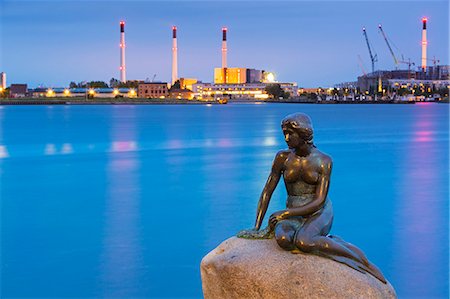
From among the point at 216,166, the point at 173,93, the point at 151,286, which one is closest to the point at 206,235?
the point at 151,286

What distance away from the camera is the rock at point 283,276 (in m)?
5.48

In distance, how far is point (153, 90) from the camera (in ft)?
589

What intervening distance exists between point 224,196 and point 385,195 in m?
3.71

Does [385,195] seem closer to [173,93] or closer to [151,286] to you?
[151,286]

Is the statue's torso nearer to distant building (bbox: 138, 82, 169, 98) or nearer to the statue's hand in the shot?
the statue's hand

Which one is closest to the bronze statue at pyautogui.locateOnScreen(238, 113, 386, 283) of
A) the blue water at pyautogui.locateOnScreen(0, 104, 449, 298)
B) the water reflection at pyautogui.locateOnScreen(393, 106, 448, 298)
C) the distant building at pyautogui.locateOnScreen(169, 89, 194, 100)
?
the blue water at pyautogui.locateOnScreen(0, 104, 449, 298)

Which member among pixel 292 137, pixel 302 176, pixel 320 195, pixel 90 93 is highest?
pixel 90 93

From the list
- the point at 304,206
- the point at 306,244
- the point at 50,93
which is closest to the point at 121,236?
the point at 304,206

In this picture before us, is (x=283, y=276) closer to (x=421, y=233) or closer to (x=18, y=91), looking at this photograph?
(x=421, y=233)

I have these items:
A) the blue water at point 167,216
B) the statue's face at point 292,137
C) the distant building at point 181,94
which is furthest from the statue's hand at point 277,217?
the distant building at point 181,94

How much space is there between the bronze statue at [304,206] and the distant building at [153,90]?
17228 centimetres

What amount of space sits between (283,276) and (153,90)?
17549 centimetres

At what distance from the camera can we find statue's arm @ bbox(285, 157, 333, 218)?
18.8 feet

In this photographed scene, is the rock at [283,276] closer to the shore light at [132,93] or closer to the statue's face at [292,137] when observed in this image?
the statue's face at [292,137]
